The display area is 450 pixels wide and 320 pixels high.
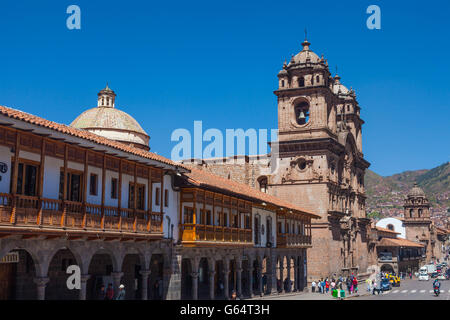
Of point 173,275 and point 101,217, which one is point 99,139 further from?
point 173,275

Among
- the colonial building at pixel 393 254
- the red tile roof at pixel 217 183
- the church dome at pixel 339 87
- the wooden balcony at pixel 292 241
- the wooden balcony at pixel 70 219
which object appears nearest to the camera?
the wooden balcony at pixel 70 219

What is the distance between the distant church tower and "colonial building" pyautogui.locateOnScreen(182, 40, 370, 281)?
4733 cm

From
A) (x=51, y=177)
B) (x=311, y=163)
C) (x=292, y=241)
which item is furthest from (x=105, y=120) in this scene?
(x=51, y=177)

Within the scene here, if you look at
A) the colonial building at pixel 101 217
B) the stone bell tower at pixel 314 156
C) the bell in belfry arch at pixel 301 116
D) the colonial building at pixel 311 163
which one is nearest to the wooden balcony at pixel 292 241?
the colonial building at pixel 101 217

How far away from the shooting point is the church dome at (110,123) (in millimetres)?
45656

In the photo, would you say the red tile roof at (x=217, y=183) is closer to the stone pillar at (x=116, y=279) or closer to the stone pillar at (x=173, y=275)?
the stone pillar at (x=173, y=275)

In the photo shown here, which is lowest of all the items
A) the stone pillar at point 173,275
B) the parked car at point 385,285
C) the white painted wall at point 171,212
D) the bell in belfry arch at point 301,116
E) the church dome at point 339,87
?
the parked car at point 385,285

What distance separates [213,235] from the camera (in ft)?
94.4

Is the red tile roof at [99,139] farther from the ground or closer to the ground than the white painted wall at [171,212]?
farther from the ground

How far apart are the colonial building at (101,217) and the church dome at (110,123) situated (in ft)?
48.7

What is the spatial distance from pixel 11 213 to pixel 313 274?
39466 millimetres

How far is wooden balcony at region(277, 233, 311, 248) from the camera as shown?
40000mm

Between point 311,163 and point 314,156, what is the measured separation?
0.74 meters
